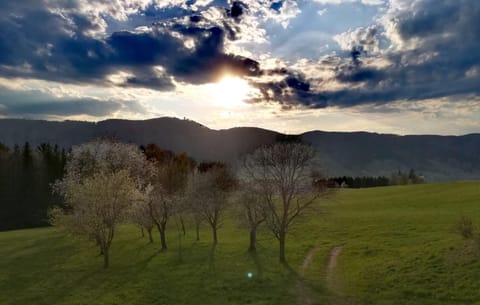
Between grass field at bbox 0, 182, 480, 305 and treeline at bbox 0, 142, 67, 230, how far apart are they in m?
44.9

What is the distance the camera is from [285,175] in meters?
43.4

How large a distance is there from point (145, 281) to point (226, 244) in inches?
853

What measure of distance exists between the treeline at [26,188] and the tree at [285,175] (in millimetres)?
84165

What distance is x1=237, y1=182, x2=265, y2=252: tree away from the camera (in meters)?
46.8

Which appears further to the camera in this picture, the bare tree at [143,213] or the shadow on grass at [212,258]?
the bare tree at [143,213]

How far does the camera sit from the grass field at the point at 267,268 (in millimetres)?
29500

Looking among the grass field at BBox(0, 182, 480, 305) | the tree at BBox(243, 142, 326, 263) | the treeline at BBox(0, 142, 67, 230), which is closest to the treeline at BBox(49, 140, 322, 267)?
the tree at BBox(243, 142, 326, 263)

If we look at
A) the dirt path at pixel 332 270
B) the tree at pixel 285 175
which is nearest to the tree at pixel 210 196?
the tree at pixel 285 175

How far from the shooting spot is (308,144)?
142 ft

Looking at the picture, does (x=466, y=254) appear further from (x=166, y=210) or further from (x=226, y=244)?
(x=166, y=210)

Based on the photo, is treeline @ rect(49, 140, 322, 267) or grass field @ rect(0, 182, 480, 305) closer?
grass field @ rect(0, 182, 480, 305)

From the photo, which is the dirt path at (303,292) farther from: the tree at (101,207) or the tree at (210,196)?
the tree at (101,207)

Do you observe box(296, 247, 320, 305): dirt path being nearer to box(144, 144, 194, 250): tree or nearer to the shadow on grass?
the shadow on grass

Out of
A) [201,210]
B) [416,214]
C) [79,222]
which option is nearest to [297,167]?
[201,210]
